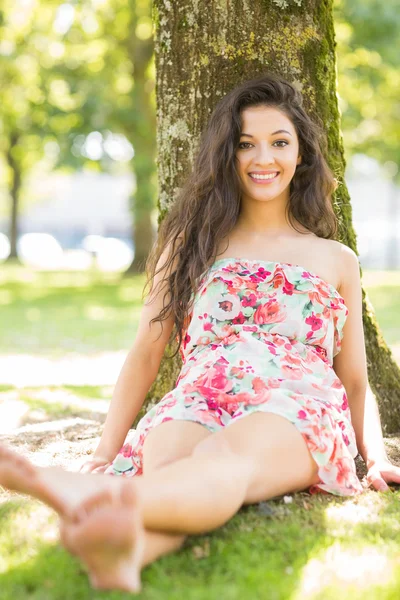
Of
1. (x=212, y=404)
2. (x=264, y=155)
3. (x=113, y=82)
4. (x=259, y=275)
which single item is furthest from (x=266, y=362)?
(x=113, y=82)

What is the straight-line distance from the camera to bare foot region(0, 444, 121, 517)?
200 centimetres

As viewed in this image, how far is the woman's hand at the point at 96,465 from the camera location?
3.04m

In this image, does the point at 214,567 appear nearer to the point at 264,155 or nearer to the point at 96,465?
the point at 96,465

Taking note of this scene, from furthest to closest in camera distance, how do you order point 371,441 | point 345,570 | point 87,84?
1. point 87,84
2. point 371,441
3. point 345,570

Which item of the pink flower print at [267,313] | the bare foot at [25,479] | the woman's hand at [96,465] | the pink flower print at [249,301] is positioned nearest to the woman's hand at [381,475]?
the pink flower print at [267,313]

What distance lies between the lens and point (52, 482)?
2049mm

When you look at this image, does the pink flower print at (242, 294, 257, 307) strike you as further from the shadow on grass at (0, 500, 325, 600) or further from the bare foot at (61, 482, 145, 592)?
the bare foot at (61, 482, 145, 592)

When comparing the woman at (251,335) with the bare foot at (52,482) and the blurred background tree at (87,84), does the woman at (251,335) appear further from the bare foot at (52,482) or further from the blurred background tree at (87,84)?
the blurred background tree at (87,84)

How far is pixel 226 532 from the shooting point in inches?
96.0

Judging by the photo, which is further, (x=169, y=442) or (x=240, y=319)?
(x=240, y=319)

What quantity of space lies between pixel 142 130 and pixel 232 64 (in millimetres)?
12084

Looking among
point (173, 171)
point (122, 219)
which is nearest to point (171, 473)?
point (173, 171)

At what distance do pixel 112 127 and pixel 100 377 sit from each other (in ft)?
30.3

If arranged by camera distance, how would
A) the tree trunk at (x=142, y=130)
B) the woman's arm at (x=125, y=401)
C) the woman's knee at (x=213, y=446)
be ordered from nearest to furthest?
1. the woman's knee at (x=213, y=446)
2. the woman's arm at (x=125, y=401)
3. the tree trunk at (x=142, y=130)
